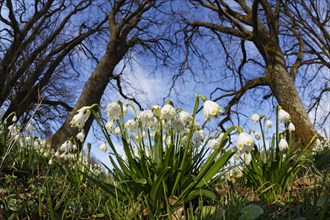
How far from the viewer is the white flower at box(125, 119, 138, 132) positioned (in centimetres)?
246

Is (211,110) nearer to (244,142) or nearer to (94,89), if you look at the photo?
(244,142)

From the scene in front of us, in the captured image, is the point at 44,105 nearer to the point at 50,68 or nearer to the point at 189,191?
the point at 50,68

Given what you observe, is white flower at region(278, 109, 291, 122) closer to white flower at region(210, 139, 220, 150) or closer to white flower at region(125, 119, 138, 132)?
white flower at region(210, 139, 220, 150)

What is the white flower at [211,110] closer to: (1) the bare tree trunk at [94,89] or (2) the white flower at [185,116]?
(2) the white flower at [185,116]

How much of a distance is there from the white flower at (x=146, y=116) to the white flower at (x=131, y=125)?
106 mm

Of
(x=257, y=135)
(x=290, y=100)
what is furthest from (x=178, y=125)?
(x=290, y=100)

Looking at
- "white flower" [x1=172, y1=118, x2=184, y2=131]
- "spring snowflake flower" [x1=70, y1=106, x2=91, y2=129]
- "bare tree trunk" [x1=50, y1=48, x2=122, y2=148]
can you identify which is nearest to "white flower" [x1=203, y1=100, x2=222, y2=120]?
"white flower" [x1=172, y1=118, x2=184, y2=131]

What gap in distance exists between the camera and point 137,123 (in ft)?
8.13

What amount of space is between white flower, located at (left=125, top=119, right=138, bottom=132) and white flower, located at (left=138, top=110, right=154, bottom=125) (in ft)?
0.35

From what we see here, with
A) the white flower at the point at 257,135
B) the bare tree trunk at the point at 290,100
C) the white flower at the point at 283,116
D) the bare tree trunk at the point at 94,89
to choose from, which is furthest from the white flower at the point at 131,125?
the bare tree trunk at the point at 94,89

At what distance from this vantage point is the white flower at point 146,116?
2320 millimetres

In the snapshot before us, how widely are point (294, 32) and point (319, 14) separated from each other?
2.71 feet

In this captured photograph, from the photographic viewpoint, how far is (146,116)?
232 centimetres

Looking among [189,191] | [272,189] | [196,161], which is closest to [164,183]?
[189,191]
